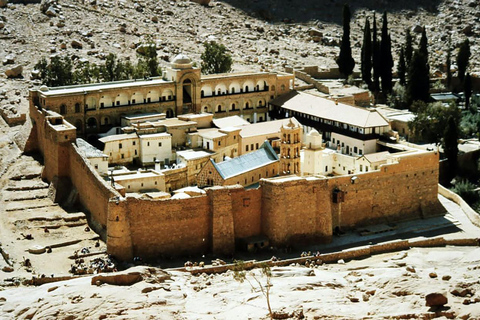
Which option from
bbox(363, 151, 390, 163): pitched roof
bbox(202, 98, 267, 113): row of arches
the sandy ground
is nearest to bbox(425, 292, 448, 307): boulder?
the sandy ground

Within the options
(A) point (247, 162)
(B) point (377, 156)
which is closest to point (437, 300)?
(A) point (247, 162)

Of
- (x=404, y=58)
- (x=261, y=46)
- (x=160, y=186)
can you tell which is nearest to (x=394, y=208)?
(x=160, y=186)

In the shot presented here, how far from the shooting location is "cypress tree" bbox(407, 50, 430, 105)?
269ft

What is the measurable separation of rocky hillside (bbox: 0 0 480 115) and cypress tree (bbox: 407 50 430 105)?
13871 millimetres

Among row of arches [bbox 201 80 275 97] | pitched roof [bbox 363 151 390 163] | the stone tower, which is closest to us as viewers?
the stone tower

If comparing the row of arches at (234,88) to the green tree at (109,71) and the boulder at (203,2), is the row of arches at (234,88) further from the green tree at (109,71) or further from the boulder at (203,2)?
the boulder at (203,2)

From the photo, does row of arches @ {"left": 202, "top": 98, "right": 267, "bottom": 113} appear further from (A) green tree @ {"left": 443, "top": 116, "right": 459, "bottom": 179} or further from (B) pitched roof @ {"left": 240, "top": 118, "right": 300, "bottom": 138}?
(A) green tree @ {"left": 443, "top": 116, "right": 459, "bottom": 179}

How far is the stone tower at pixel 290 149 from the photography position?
61812mm

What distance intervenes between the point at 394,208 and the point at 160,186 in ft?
49.6

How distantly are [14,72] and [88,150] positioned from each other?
75.2ft

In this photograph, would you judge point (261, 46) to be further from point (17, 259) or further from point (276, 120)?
point (17, 259)

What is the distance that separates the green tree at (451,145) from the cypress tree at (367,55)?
51.6 ft

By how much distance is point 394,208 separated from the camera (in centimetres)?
6244

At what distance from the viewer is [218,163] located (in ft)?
200
